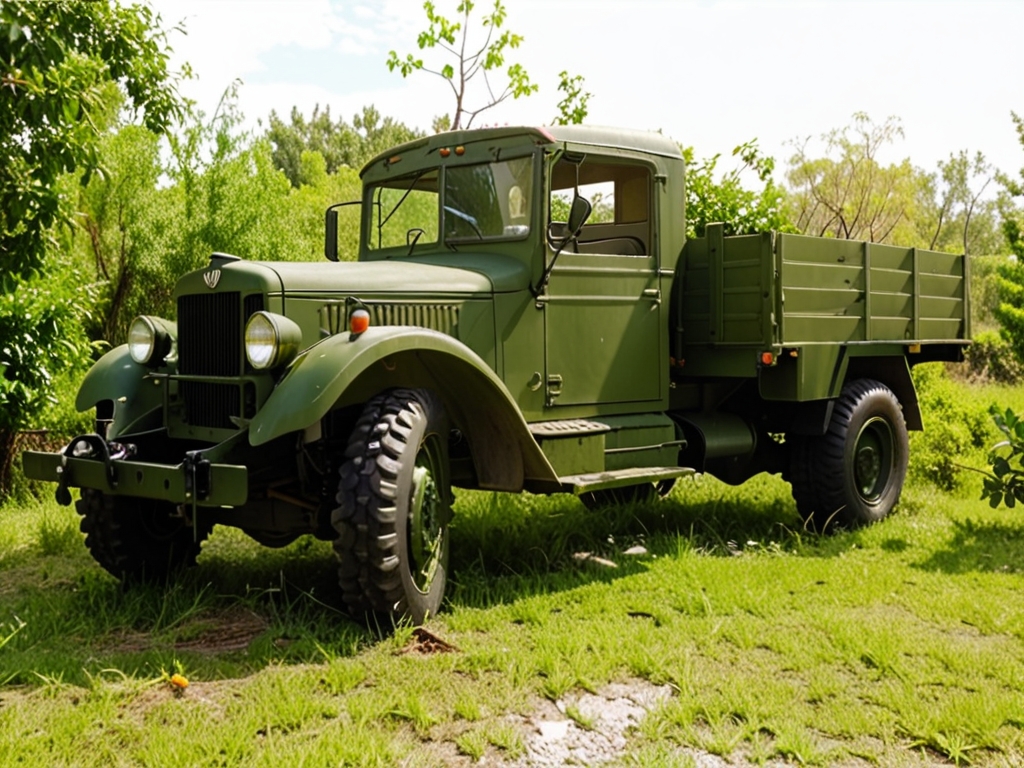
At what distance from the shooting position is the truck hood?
14.1 feet

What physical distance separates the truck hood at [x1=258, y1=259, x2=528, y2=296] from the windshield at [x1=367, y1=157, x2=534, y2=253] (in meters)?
0.25

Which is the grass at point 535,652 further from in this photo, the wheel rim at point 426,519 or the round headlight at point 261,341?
the round headlight at point 261,341

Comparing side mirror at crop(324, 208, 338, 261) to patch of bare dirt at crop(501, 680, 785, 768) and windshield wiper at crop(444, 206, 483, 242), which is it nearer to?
windshield wiper at crop(444, 206, 483, 242)

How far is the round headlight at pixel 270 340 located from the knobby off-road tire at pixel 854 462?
11.1 ft

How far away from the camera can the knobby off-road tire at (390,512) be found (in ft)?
12.8

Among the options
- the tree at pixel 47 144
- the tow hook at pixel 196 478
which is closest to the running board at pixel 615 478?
the tow hook at pixel 196 478

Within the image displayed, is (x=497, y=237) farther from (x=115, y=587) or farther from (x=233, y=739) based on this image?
(x=233, y=739)

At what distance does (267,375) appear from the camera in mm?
4227

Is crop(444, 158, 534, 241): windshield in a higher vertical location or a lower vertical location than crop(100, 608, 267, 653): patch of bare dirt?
higher

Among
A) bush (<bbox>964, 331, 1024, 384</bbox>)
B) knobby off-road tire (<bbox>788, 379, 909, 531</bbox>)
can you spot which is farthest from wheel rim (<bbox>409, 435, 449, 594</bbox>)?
bush (<bbox>964, 331, 1024, 384</bbox>)

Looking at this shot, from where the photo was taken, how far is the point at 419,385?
15.0 ft

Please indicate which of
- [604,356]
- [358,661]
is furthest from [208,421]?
[604,356]

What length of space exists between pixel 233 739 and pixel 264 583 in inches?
72.2

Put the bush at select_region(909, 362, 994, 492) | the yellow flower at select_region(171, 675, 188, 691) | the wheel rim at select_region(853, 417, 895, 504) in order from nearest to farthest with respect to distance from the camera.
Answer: the yellow flower at select_region(171, 675, 188, 691) → the wheel rim at select_region(853, 417, 895, 504) → the bush at select_region(909, 362, 994, 492)
